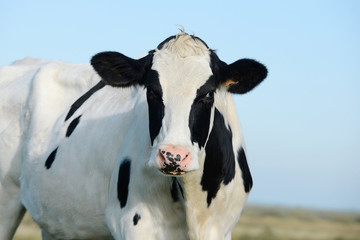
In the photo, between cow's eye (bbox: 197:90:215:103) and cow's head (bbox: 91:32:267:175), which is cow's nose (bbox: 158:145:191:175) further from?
cow's eye (bbox: 197:90:215:103)

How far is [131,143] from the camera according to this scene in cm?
716

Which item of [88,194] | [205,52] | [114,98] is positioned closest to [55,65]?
[114,98]

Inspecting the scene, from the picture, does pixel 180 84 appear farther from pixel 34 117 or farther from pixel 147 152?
pixel 34 117

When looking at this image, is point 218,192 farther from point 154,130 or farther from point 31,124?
point 31,124

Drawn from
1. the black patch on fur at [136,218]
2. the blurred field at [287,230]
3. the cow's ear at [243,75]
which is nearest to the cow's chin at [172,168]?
the black patch on fur at [136,218]

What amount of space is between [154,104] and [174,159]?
803 millimetres

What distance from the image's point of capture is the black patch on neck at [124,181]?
276 inches

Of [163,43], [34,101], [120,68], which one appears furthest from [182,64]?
[34,101]

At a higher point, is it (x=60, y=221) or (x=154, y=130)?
(x=154, y=130)

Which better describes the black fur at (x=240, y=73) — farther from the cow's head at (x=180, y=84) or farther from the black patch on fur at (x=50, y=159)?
the black patch on fur at (x=50, y=159)

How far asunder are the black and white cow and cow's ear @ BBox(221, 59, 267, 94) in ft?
0.03

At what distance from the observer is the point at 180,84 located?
6.25 metres

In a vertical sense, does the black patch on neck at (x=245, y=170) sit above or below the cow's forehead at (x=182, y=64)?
below

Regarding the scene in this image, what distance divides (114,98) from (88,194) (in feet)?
3.94
